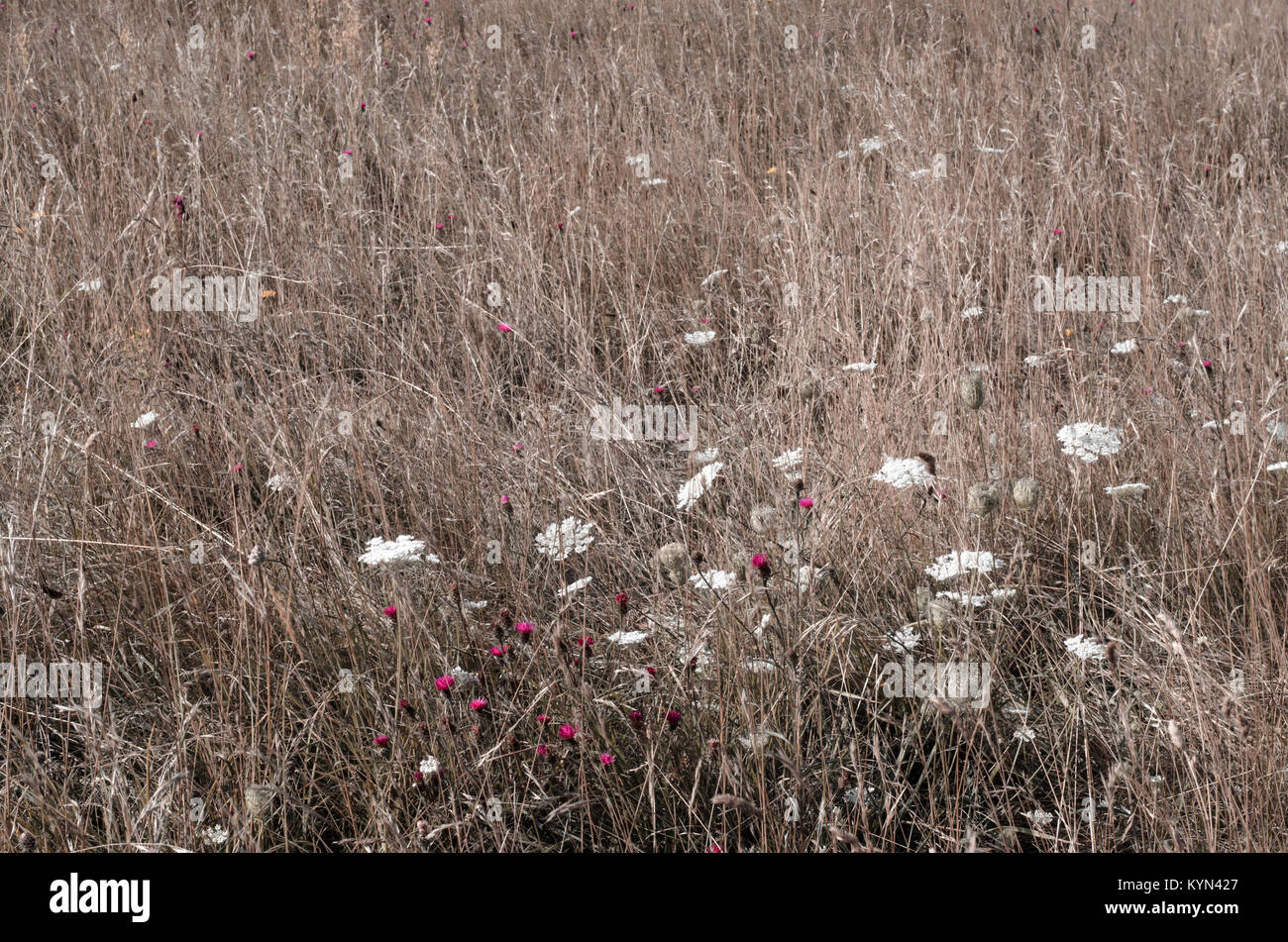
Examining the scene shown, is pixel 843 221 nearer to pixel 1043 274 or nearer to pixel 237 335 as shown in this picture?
pixel 1043 274

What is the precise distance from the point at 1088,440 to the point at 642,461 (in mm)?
987

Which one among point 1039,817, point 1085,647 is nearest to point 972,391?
point 1085,647

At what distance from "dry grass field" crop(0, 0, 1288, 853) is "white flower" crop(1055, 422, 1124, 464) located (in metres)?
0.01

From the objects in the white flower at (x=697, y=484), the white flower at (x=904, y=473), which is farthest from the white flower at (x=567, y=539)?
the white flower at (x=904, y=473)

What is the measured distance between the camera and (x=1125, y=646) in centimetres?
166

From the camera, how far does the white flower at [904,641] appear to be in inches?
63.9

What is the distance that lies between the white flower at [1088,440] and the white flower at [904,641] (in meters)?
0.42

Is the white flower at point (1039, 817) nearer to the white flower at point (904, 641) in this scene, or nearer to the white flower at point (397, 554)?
the white flower at point (904, 641)

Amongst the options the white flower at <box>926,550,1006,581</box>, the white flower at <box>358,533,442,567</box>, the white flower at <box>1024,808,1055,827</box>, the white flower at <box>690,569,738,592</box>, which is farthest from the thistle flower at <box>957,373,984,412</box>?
the white flower at <box>358,533,442,567</box>

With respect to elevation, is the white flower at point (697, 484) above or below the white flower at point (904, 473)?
above

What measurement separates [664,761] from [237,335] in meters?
2.00

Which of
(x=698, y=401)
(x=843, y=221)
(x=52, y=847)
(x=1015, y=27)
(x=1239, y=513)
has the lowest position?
(x=52, y=847)
